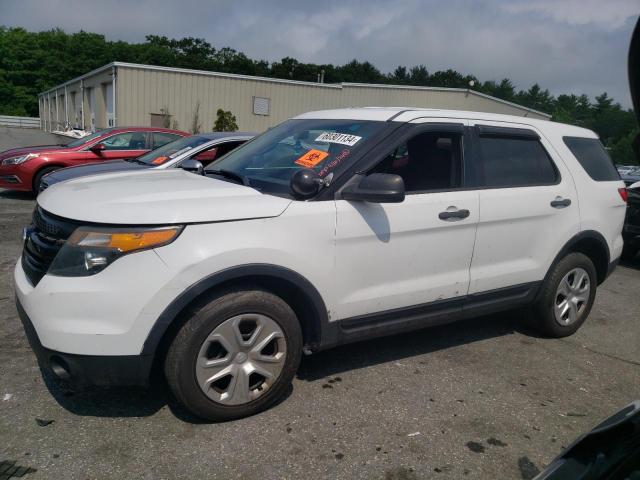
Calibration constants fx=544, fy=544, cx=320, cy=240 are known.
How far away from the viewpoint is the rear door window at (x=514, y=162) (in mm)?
3928

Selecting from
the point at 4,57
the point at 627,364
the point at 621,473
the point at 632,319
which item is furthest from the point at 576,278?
the point at 4,57

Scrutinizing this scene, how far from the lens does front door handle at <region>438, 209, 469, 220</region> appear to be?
3.57m

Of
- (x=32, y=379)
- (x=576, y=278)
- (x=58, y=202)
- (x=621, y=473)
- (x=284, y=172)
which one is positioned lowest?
(x=32, y=379)

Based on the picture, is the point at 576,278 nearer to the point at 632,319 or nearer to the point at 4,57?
the point at 632,319

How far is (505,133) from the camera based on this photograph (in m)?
4.10

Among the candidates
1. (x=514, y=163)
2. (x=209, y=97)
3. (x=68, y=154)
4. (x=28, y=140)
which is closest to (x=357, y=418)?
(x=514, y=163)

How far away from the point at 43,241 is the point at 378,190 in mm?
1851

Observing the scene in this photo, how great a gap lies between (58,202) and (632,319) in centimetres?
531

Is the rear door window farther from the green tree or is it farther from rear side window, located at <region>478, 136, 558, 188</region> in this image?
the green tree

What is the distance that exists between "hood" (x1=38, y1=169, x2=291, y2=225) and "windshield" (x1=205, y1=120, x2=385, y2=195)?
25cm

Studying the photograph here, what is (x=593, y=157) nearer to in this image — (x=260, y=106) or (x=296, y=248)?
(x=296, y=248)

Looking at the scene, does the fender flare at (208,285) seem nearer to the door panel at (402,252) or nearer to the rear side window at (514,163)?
the door panel at (402,252)

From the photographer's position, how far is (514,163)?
13.4 feet

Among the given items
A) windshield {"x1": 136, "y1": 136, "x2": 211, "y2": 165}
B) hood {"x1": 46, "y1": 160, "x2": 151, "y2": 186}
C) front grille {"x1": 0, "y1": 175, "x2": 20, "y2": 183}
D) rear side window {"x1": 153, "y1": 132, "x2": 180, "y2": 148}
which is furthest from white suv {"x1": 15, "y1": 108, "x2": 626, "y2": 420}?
front grille {"x1": 0, "y1": 175, "x2": 20, "y2": 183}
